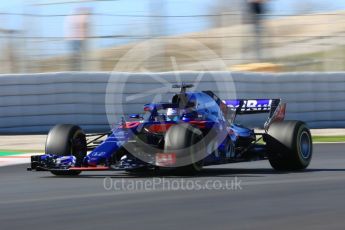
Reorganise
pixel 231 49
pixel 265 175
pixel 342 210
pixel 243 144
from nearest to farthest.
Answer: pixel 342 210 < pixel 265 175 < pixel 243 144 < pixel 231 49

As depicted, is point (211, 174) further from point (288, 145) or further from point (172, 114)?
point (288, 145)

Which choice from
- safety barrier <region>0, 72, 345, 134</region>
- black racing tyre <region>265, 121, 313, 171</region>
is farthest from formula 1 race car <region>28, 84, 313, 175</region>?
safety barrier <region>0, 72, 345, 134</region>

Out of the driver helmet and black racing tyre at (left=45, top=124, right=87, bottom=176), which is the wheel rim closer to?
the driver helmet

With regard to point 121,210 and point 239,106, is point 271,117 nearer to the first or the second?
point 239,106

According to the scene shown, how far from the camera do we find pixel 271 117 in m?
13.1

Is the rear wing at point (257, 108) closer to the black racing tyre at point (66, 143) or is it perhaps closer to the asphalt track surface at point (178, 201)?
the asphalt track surface at point (178, 201)

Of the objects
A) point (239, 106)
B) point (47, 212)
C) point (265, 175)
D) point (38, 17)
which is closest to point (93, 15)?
point (38, 17)

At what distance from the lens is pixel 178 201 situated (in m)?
9.04

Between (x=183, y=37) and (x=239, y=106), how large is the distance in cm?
869

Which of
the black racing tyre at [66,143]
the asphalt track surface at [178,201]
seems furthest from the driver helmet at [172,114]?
the black racing tyre at [66,143]

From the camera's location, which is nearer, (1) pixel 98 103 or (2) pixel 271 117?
(2) pixel 271 117

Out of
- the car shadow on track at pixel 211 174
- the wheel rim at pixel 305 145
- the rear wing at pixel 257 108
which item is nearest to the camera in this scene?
the car shadow on track at pixel 211 174

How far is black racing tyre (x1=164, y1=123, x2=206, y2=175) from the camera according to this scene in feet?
35.8

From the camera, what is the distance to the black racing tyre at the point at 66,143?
11.8 metres
